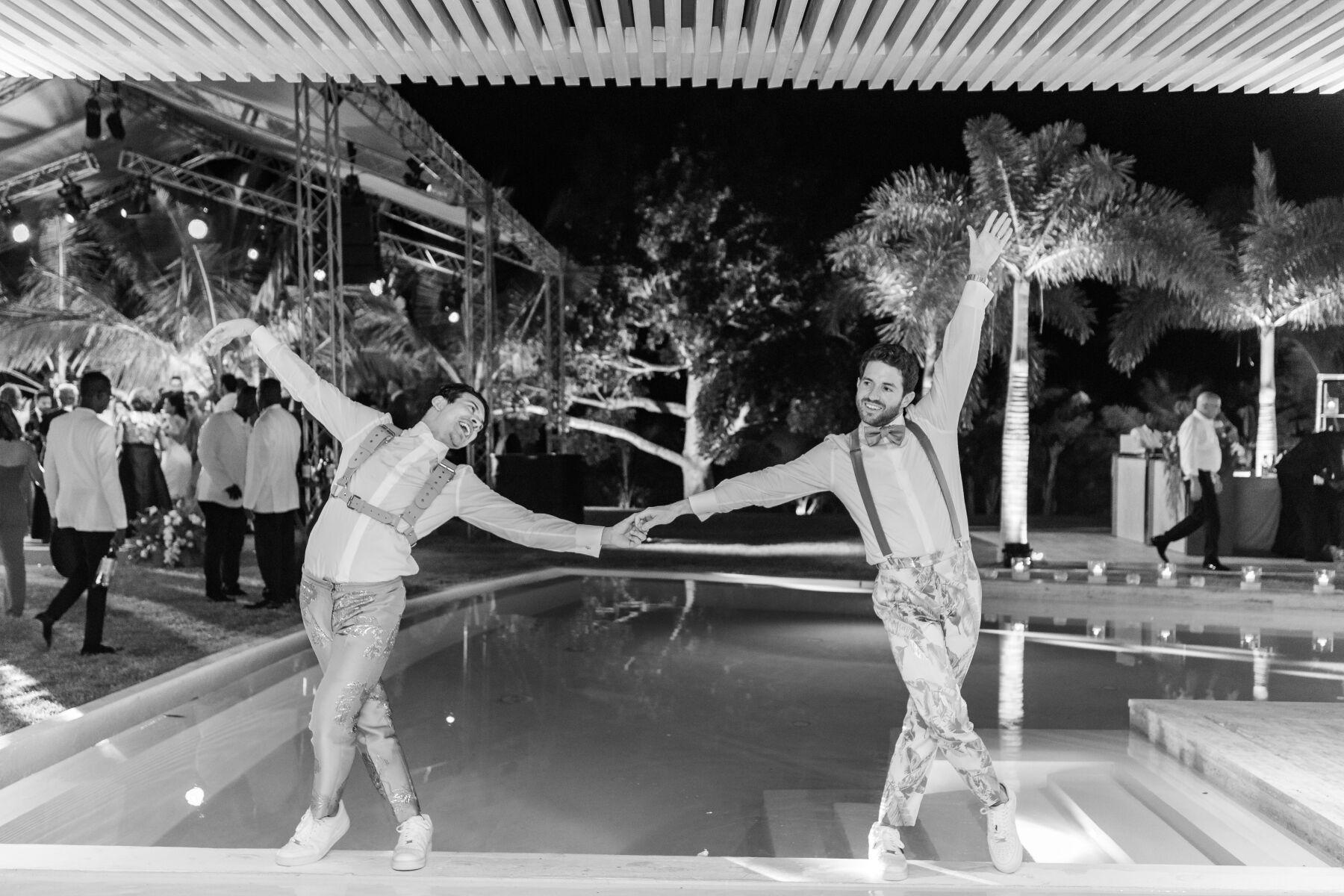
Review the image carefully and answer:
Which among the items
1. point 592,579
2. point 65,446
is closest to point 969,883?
point 65,446

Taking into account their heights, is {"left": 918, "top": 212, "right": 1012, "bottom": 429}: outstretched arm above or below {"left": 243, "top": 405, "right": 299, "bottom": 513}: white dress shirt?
above

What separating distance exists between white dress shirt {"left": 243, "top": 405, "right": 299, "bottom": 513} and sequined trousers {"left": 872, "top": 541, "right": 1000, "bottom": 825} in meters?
6.23

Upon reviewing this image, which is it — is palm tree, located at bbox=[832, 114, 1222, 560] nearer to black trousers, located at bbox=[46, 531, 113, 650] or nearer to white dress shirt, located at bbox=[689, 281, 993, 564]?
black trousers, located at bbox=[46, 531, 113, 650]

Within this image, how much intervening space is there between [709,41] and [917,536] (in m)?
2.41

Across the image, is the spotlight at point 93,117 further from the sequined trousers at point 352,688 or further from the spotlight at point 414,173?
the sequined trousers at point 352,688

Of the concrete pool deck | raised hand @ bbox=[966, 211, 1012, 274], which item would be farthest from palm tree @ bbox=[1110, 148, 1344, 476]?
the concrete pool deck

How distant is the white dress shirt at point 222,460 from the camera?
959 cm

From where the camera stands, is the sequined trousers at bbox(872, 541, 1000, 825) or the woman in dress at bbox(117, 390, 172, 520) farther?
the woman in dress at bbox(117, 390, 172, 520)

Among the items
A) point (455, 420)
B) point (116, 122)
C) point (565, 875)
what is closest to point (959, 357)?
point (455, 420)

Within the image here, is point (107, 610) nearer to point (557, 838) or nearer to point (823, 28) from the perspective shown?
point (557, 838)

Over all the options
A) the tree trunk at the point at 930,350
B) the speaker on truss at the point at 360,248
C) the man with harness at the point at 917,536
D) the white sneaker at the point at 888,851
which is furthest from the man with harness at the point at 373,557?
the tree trunk at the point at 930,350

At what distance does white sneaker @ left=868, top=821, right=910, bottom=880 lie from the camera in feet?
12.8

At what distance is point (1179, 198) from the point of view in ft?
51.2

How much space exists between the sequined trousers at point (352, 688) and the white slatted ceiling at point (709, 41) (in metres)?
2.36
